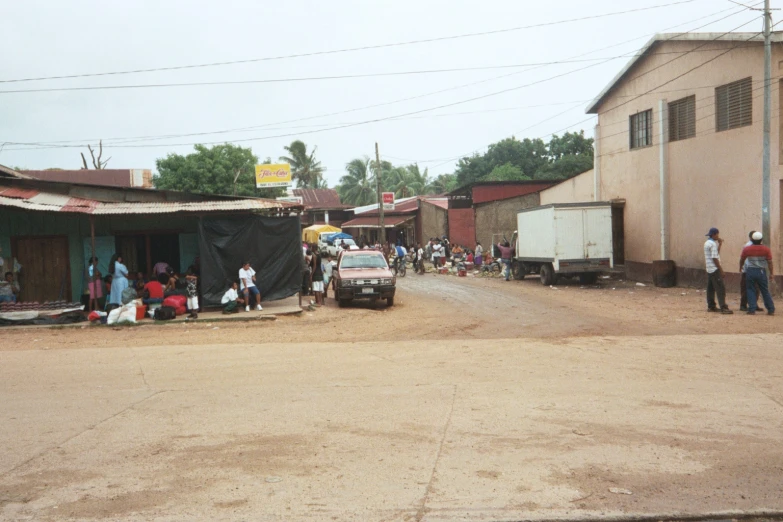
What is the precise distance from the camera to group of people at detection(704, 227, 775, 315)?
14.5 meters

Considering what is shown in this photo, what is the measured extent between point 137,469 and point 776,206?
17.5m

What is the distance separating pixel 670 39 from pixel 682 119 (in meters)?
2.63

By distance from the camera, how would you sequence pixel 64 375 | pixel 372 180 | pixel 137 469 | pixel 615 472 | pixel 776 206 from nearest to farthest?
1. pixel 615 472
2. pixel 137 469
3. pixel 64 375
4. pixel 776 206
5. pixel 372 180

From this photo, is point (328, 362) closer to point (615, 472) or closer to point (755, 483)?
point (615, 472)

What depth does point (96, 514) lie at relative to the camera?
16.1 ft

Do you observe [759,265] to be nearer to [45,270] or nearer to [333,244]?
[45,270]

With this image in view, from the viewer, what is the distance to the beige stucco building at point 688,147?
62.1ft

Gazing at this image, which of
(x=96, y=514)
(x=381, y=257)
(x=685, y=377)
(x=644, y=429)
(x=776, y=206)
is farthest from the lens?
(x=381, y=257)

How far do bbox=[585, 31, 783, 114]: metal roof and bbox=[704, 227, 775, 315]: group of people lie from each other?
6.42 metres

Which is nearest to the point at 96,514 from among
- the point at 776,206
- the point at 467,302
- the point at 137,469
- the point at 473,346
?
the point at 137,469

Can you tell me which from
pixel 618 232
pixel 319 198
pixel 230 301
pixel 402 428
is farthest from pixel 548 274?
pixel 319 198

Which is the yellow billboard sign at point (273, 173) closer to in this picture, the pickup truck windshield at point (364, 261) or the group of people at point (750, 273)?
the pickup truck windshield at point (364, 261)

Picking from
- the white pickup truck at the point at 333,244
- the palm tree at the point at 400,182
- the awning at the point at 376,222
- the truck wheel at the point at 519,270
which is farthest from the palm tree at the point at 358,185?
the truck wheel at the point at 519,270

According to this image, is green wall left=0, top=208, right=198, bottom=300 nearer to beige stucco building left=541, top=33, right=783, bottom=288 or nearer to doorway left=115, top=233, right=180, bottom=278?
doorway left=115, top=233, right=180, bottom=278
